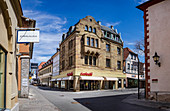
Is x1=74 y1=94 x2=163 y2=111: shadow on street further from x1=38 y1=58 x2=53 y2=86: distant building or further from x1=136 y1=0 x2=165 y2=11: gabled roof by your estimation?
x1=38 y1=58 x2=53 y2=86: distant building

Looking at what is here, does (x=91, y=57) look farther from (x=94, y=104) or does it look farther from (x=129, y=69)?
(x=94, y=104)

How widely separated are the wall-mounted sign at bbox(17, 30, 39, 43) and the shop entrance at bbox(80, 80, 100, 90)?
2567 centimetres

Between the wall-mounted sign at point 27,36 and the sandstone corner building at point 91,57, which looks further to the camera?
the sandstone corner building at point 91,57

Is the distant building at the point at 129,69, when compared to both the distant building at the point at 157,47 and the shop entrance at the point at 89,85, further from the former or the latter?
the distant building at the point at 157,47

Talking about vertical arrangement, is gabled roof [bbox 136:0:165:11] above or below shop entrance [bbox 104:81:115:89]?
above

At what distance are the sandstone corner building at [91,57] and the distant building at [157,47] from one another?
18.0m

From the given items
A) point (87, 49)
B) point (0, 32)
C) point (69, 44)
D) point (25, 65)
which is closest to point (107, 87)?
point (87, 49)

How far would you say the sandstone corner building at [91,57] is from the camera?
32.7 metres

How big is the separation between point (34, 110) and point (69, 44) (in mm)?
27491

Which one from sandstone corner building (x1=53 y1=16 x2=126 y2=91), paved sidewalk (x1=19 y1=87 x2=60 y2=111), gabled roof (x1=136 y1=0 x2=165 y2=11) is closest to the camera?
paved sidewalk (x1=19 y1=87 x2=60 y2=111)

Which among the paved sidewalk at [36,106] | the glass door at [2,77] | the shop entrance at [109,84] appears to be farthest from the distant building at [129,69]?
the glass door at [2,77]

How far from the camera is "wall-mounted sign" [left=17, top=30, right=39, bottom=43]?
7.70 metres

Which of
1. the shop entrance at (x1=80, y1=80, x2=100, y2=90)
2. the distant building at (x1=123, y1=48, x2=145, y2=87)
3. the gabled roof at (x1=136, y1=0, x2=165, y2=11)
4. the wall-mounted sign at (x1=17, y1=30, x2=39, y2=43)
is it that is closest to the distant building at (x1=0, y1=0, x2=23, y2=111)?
the wall-mounted sign at (x1=17, y1=30, x2=39, y2=43)

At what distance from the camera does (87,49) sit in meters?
33.2
